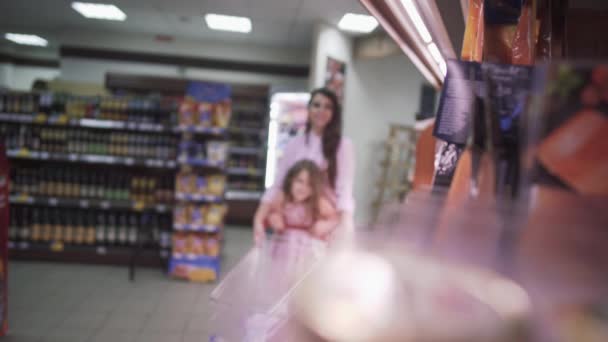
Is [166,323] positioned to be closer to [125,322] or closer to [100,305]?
[125,322]

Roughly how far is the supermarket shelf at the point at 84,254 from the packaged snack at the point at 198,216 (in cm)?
60

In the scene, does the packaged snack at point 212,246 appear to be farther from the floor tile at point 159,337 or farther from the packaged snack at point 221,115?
the floor tile at point 159,337

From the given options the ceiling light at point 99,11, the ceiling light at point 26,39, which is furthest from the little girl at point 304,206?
the ceiling light at point 26,39

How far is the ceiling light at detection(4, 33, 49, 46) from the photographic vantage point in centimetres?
964

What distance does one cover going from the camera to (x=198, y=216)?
4859 mm

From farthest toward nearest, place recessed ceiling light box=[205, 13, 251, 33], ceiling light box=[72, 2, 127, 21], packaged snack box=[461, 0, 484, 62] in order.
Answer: recessed ceiling light box=[205, 13, 251, 33] < ceiling light box=[72, 2, 127, 21] < packaged snack box=[461, 0, 484, 62]

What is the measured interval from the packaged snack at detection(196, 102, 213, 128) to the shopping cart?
3.20 m

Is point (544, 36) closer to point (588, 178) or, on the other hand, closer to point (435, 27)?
point (435, 27)

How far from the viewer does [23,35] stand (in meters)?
9.56

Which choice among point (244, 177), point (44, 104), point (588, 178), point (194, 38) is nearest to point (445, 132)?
point (588, 178)

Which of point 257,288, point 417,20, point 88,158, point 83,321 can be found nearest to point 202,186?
point 88,158

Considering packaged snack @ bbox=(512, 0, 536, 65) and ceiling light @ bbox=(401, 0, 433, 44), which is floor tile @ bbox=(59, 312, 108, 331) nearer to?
ceiling light @ bbox=(401, 0, 433, 44)

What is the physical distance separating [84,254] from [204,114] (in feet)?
6.89

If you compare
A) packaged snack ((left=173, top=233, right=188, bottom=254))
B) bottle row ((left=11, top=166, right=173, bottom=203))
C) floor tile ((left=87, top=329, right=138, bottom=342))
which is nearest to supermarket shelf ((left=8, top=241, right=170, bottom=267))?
packaged snack ((left=173, top=233, right=188, bottom=254))
